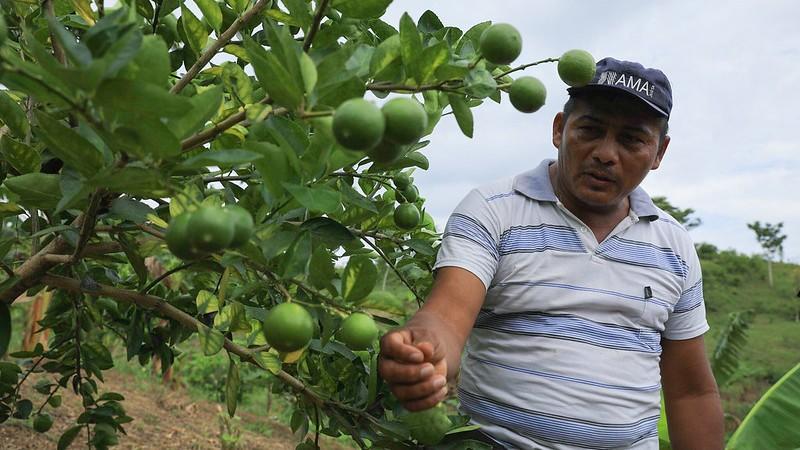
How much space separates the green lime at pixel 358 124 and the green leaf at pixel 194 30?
61 centimetres

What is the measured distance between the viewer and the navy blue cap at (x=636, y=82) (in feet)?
5.07

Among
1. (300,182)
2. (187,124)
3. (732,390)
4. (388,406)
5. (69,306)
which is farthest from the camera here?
(732,390)

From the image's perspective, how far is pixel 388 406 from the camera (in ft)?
4.22

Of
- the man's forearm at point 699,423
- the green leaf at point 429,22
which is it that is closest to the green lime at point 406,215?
the green leaf at point 429,22

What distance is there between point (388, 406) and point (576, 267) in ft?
1.81

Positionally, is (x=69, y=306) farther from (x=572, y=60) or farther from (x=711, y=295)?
(x=711, y=295)

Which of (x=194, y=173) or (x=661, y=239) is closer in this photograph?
(x=194, y=173)

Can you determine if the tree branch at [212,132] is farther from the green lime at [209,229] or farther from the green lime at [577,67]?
the green lime at [577,67]

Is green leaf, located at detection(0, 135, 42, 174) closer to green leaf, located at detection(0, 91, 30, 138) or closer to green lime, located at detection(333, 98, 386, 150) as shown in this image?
green leaf, located at detection(0, 91, 30, 138)

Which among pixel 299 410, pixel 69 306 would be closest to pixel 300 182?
pixel 299 410

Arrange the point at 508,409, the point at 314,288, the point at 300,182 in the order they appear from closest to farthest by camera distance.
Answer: the point at 300,182 → the point at 314,288 → the point at 508,409

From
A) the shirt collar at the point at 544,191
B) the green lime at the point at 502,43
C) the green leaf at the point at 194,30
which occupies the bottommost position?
the green lime at the point at 502,43

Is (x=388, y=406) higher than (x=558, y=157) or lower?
lower

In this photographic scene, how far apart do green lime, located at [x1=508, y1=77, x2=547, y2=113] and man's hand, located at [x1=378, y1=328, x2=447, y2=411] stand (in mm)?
376
